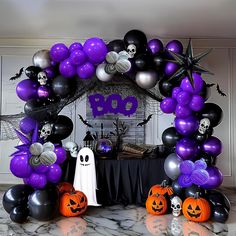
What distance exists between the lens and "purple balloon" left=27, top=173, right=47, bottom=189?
2.93m

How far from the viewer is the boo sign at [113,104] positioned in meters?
4.74

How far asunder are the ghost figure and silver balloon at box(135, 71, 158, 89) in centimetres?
96

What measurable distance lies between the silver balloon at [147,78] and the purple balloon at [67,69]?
0.72m

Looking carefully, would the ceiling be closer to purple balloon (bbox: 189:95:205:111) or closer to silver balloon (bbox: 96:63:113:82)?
silver balloon (bbox: 96:63:113:82)

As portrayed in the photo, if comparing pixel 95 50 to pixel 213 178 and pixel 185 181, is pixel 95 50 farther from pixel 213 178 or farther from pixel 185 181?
pixel 213 178

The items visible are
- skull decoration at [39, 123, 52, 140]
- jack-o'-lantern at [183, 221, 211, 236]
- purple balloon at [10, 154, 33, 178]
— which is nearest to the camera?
jack-o'-lantern at [183, 221, 211, 236]

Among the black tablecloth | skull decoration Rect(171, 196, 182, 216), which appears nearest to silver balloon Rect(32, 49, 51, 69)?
the black tablecloth

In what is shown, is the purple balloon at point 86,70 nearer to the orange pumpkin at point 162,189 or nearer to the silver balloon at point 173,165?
the silver balloon at point 173,165

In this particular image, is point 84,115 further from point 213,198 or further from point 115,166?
point 213,198

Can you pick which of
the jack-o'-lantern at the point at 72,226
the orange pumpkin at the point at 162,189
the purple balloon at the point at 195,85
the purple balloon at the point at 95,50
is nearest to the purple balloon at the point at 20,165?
the jack-o'-lantern at the point at 72,226

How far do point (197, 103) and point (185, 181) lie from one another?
0.80 meters

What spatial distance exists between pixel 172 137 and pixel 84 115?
1932 millimetres

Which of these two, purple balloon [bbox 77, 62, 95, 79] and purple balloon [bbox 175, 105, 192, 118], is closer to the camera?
purple balloon [bbox 175, 105, 192, 118]

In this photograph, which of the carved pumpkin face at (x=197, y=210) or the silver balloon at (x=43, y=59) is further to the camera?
the silver balloon at (x=43, y=59)
